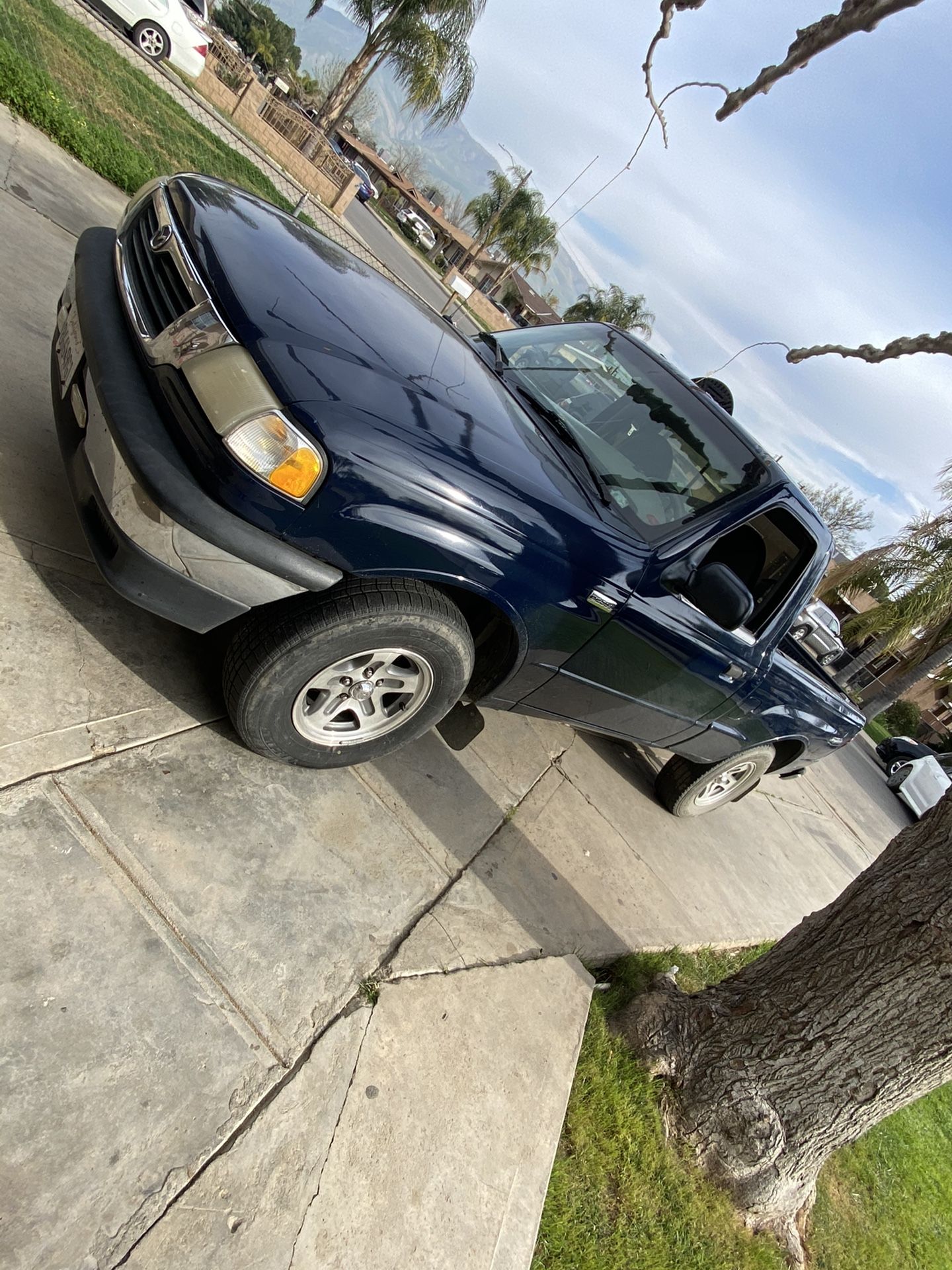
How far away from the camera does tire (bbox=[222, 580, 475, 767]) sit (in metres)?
2.21

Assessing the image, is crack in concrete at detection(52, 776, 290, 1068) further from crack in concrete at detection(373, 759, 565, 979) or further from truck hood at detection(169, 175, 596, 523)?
truck hood at detection(169, 175, 596, 523)

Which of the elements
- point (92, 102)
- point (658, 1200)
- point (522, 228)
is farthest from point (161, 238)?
point (522, 228)

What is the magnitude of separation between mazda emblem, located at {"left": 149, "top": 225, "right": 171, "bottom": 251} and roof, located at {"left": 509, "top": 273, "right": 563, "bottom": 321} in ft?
211

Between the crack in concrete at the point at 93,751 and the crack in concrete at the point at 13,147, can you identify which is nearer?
the crack in concrete at the point at 93,751

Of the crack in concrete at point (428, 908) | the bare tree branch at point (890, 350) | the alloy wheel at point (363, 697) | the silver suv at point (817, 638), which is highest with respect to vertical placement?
the bare tree branch at point (890, 350)

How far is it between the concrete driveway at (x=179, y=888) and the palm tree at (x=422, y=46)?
26380 mm

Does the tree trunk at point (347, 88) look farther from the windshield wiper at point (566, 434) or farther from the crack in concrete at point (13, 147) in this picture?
the windshield wiper at point (566, 434)

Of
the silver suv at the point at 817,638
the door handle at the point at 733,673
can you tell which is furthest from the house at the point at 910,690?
the door handle at the point at 733,673

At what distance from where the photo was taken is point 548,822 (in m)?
3.60

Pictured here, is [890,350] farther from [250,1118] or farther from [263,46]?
[263,46]

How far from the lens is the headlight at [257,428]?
193cm

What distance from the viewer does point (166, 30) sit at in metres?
12.8

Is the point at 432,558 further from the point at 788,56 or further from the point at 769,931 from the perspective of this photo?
the point at 769,931

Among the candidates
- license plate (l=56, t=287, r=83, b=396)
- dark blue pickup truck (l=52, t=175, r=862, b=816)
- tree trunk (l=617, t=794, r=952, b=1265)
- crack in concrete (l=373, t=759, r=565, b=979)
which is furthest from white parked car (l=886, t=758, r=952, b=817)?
license plate (l=56, t=287, r=83, b=396)
